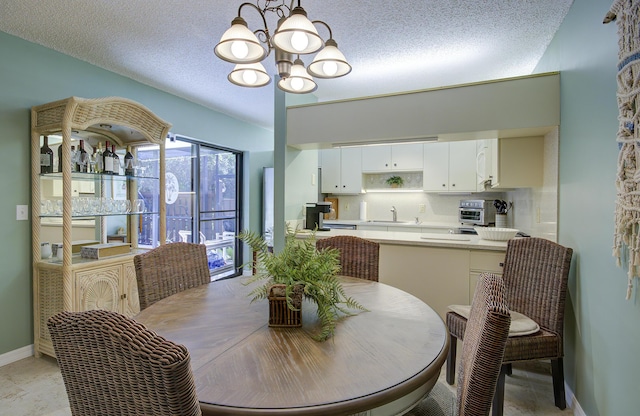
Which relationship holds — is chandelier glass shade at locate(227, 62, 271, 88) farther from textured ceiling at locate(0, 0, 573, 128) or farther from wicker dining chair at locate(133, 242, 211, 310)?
wicker dining chair at locate(133, 242, 211, 310)

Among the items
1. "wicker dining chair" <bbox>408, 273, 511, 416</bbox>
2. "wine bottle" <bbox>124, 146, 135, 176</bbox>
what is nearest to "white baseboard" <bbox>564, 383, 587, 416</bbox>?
"wicker dining chair" <bbox>408, 273, 511, 416</bbox>

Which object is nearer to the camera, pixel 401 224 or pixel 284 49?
pixel 284 49

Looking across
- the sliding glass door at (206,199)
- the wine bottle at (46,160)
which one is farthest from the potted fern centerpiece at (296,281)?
the sliding glass door at (206,199)

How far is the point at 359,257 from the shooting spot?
227 centimetres

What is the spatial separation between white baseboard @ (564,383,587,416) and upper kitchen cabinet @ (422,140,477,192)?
303 cm

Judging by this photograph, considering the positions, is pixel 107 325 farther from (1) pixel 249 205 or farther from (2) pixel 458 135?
(1) pixel 249 205

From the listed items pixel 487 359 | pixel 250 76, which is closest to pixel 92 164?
pixel 250 76

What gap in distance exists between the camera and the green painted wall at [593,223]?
1.50 meters

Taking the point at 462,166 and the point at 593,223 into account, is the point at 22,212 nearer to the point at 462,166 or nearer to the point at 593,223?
the point at 593,223

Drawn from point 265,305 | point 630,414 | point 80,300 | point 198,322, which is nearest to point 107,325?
point 198,322

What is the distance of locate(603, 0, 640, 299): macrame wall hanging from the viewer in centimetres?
128

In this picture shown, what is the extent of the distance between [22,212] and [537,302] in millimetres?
3839

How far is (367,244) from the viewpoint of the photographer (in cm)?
228

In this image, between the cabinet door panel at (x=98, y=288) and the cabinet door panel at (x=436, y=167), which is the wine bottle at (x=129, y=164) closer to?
the cabinet door panel at (x=98, y=288)
